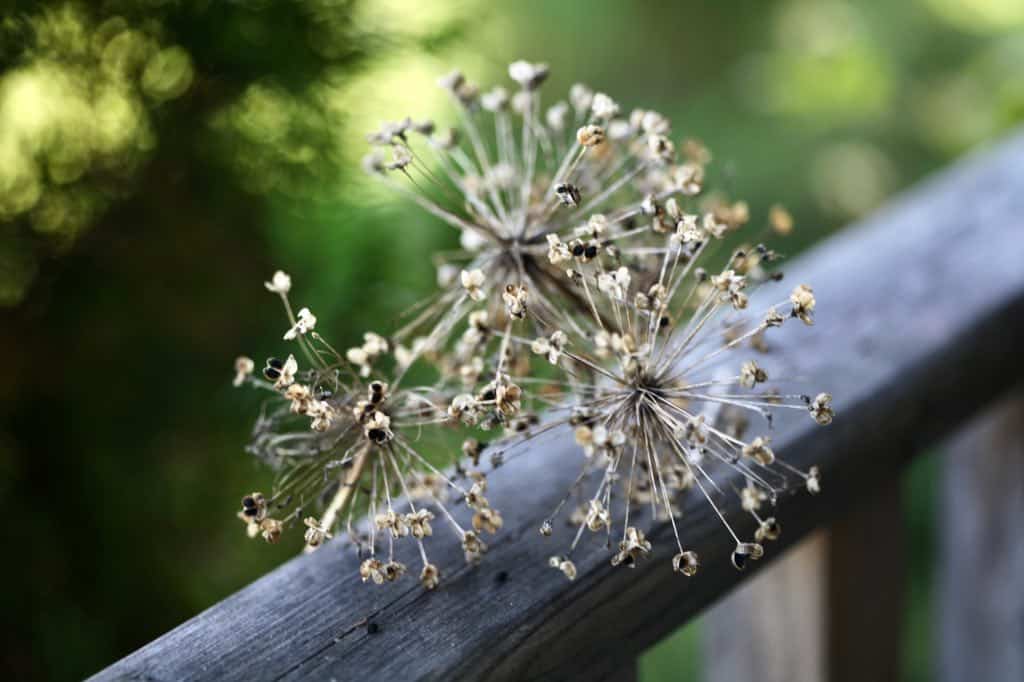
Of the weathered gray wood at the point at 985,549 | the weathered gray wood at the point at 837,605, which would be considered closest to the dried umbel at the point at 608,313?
the weathered gray wood at the point at 837,605

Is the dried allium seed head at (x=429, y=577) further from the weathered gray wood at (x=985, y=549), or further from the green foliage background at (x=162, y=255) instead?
the weathered gray wood at (x=985, y=549)

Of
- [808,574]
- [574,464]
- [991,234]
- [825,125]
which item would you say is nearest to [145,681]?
[574,464]

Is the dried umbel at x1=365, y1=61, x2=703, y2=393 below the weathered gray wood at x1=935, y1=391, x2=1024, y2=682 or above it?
above

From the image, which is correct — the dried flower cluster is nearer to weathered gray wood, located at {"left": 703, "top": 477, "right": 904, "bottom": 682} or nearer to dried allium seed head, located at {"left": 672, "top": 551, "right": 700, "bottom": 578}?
dried allium seed head, located at {"left": 672, "top": 551, "right": 700, "bottom": 578}

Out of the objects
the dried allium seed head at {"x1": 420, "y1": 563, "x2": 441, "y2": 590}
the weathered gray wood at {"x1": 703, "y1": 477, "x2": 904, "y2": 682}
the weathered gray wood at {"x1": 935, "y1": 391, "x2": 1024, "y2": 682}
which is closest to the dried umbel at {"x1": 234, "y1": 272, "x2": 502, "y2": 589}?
the dried allium seed head at {"x1": 420, "y1": 563, "x2": 441, "y2": 590}

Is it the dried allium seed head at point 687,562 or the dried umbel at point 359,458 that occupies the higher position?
the dried umbel at point 359,458

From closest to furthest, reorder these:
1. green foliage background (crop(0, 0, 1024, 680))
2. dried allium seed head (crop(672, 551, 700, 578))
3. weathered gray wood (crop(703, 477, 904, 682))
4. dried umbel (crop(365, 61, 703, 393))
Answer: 1. dried allium seed head (crop(672, 551, 700, 578))
2. dried umbel (crop(365, 61, 703, 393))
3. green foliage background (crop(0, 0, 1024, 680))
4. weathered gray wood (crop(703, 477, 904, 682))
